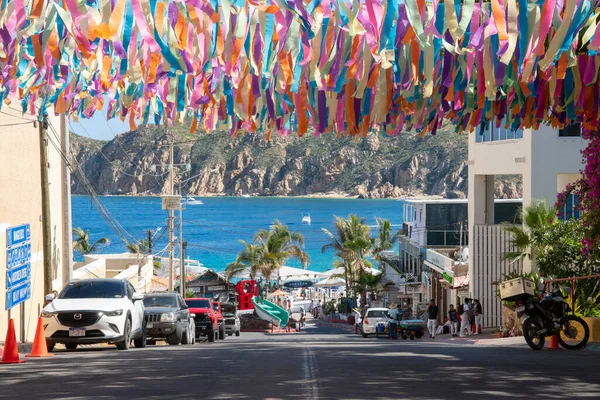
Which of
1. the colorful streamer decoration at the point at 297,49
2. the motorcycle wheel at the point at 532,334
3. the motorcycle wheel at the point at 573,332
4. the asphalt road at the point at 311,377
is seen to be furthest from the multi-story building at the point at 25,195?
the colorful streamer decoration at the point at 297,49

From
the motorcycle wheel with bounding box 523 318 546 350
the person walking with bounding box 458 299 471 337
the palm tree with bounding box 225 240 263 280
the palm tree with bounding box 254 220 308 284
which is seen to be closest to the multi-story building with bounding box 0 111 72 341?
the motorcycle wheel with bounding box 523 318 546 350

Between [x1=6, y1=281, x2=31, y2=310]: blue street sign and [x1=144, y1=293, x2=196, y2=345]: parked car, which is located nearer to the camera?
[x1=6, y1=281, x2=31, y2=310]: blue street sign

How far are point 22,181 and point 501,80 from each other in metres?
20.8

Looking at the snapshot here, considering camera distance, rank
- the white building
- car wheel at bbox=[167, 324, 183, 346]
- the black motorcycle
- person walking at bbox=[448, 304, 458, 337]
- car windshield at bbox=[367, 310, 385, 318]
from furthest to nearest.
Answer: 1. car windshield at bbox=[367, 310, 385, 318]
2. person walking at bbox=[448, 304, 458, 337]
3. the white building
4. car wheel at bbox=[167, 324, 183, 346]
5. the black motorcycle

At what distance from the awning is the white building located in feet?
20.3

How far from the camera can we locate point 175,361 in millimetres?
14773

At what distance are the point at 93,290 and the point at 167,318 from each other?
4115 mm

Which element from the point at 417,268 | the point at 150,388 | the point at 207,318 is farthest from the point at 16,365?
the point at 417,268

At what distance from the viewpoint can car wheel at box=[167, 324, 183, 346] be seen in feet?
79.5

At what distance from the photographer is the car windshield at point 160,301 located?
81.7 ft

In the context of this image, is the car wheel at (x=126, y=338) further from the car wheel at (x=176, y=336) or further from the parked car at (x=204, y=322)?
the parked car at (x=204, y=322)

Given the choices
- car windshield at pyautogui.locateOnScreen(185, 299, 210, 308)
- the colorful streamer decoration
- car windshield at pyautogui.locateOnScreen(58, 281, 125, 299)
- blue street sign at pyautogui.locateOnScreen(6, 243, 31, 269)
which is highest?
the colorful streamer decoration

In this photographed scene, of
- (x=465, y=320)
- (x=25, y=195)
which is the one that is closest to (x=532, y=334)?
(x=25, y=195)

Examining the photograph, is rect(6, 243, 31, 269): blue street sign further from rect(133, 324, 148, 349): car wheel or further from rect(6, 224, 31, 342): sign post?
rect(133, 324, 148, 349): car wheel
